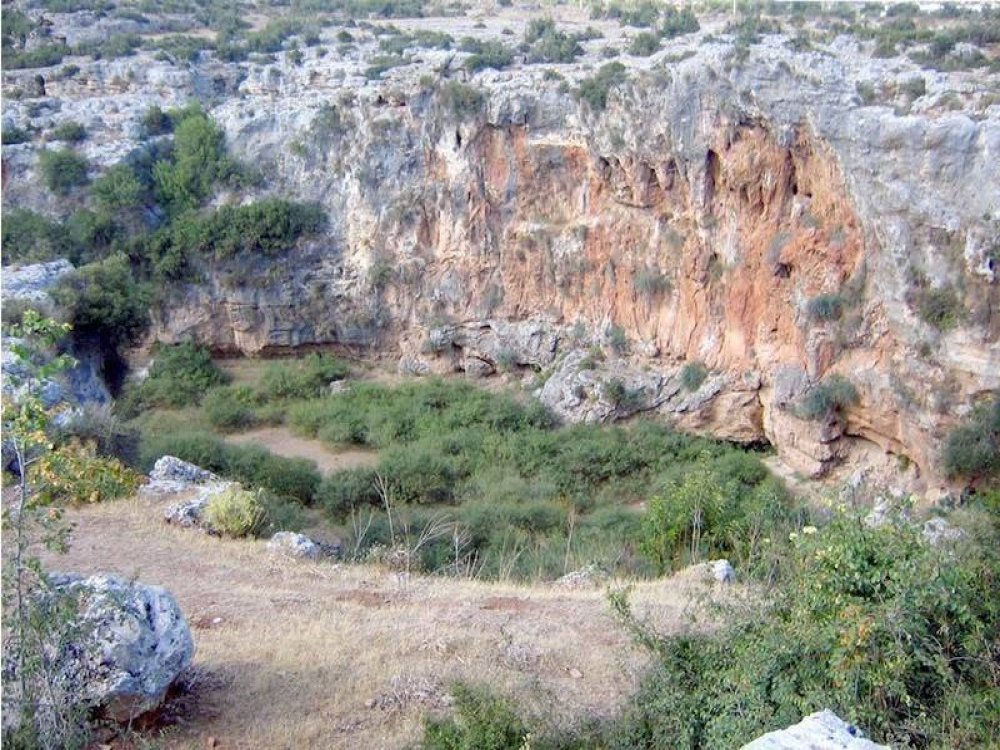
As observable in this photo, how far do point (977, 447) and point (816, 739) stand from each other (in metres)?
12.6

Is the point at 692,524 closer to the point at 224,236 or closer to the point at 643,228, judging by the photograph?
the point at 643,228

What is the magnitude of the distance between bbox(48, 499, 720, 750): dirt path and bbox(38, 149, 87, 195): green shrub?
14.5 metres

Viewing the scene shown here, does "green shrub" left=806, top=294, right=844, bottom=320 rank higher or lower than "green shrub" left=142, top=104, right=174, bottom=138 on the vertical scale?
lower

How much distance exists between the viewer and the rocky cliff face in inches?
617

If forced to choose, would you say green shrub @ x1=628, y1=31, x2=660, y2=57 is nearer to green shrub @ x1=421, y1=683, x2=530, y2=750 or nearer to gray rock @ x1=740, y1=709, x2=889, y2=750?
green shrub @ x1=421, y1=683, x2=530, y2=750

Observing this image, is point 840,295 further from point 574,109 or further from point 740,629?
point 740,629

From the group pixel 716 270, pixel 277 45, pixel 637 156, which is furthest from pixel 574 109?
pixel 277 45

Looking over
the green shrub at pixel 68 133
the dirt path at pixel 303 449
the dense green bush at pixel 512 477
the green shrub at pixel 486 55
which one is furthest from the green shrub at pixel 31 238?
the green shrub at pixel 486 55

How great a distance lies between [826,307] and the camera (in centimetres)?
1703

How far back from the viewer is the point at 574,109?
20.4m

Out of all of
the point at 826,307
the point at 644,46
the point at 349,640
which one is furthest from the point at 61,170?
the point at 349,640

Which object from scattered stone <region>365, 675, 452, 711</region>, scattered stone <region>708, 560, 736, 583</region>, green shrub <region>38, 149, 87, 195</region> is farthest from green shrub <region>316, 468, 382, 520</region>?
green shrub <region>38, 149, 87, 195</region>

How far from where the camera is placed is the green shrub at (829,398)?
55.3ft

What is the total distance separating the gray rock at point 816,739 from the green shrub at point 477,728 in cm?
182
